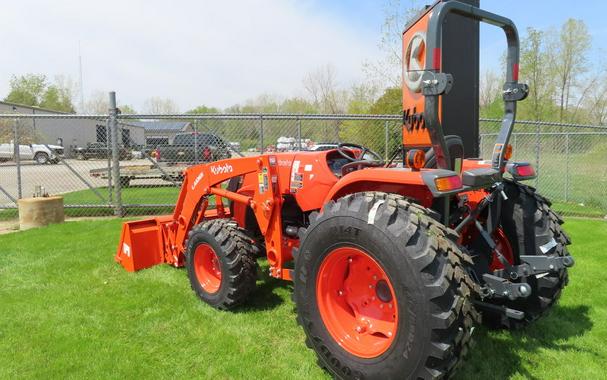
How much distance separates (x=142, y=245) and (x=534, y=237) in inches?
165

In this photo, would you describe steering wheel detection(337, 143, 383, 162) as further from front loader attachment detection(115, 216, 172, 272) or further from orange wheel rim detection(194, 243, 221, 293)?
front loader attachment detection(115, 216, 172, 272)

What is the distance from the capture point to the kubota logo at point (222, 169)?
4.42 metres

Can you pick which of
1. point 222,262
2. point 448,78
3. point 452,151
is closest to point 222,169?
point 222,262

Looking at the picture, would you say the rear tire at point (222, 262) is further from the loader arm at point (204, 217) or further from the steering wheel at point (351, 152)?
the steering wheel at point (351, 152)

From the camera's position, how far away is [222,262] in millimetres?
4070

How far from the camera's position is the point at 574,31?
3169cm

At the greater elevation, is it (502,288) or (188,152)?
(188,152)

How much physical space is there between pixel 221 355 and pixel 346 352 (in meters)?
1.07

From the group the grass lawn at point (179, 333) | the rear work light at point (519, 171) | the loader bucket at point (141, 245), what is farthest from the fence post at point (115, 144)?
the rear work light at point (519, 171)

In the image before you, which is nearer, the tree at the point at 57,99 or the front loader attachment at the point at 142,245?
the front loader attachment at the point at 142,245

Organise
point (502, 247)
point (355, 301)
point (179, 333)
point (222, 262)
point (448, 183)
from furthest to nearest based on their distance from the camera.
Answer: point (222, 262) → point (179, 333) → point (502, 247) → point (355, 301) → point (448, 183)

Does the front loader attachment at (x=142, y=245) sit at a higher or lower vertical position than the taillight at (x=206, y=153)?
lower

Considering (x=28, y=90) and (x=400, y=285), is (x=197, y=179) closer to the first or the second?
(x=400, y=285)

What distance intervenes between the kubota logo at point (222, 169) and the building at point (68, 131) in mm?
5417
